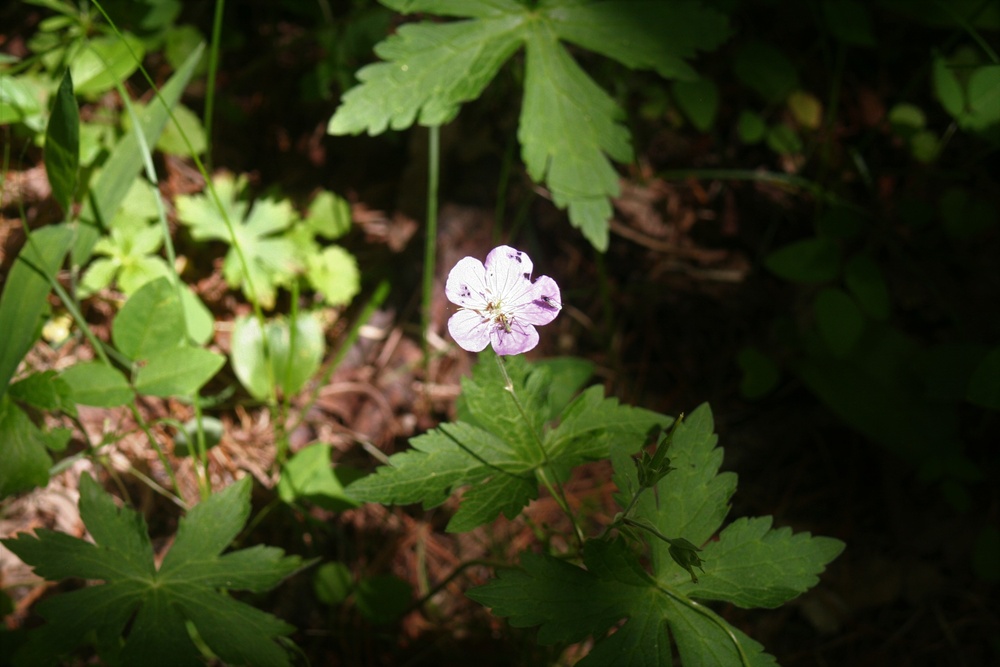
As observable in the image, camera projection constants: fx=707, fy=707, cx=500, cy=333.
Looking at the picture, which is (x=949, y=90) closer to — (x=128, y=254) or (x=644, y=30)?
(x=644, y=30)

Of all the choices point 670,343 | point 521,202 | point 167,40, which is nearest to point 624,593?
point 670,343

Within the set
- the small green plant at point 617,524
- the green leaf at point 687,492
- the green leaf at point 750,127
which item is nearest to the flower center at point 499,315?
the small green plant at point 617,524

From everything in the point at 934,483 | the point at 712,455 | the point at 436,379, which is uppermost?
the point at 712,455

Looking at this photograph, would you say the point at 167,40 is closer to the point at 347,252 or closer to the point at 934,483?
the point at 347,252

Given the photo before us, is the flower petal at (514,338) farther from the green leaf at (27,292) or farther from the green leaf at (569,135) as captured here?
the green leaf at (27,292)

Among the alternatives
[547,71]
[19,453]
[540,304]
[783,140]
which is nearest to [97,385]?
[19,453]

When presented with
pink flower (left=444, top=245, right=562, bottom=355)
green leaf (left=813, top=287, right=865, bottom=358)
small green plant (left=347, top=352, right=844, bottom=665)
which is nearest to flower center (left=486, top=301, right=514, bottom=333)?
pink flower (left=444, top=245, right=562, bottom=355)

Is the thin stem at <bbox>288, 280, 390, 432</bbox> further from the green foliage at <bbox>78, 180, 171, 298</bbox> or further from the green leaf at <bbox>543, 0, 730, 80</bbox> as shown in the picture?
the green leaf at <bbox>543, 0, 730, 80</bbox>
